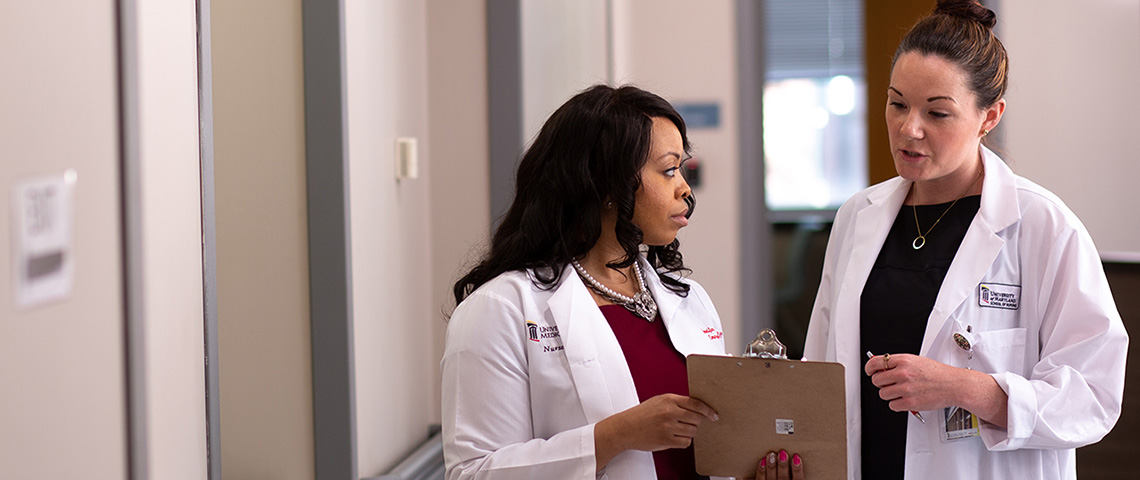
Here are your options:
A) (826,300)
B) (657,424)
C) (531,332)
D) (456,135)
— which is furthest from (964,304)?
(456,135)

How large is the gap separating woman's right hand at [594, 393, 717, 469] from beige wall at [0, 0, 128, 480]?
0.72 metres

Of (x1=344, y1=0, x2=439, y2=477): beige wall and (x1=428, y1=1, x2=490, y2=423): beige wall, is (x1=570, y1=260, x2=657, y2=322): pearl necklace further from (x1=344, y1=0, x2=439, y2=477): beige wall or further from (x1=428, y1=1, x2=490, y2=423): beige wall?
(x1=428, y1=1, x2=490, y2=423): beige wall

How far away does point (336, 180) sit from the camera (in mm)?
2256

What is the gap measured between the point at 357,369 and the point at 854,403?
51.6 inches

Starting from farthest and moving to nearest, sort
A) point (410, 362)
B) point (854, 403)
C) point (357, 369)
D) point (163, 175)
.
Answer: point (410, 362) → point (357, 369) → point (854, 403) → point (163, 175)

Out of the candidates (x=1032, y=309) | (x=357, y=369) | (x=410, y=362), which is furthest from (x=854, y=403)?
(x=410, y=362)

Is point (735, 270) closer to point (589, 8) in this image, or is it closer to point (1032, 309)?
point (589, 8)

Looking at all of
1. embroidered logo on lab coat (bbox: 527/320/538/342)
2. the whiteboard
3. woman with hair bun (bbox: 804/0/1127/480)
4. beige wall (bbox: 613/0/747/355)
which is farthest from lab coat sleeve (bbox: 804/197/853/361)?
beige wall (bbox: 613/0/747/355)

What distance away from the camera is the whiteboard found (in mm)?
3561

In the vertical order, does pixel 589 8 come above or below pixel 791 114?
above

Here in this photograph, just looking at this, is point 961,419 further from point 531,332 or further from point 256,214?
point 256,214

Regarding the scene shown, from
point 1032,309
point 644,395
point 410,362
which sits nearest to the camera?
point 644,395

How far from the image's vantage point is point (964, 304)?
1.73m

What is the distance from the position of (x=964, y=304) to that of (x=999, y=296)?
0.22ft
